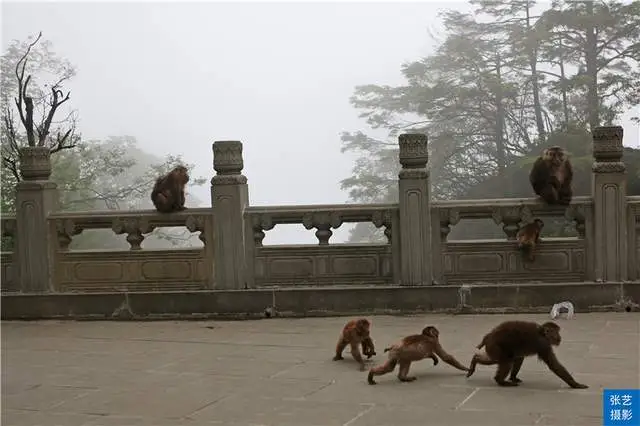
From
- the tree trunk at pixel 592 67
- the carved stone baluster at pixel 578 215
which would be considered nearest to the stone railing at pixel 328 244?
the carved stone baluster at pixel 578 215

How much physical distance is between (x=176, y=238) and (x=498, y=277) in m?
11.2

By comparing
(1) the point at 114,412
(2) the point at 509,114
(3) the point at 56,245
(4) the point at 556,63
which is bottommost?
(1) the point at 114,412

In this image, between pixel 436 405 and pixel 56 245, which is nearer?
pixel 436 405

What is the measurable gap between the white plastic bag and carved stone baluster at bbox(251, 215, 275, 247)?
9.72 feet

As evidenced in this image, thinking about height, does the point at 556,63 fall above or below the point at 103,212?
above

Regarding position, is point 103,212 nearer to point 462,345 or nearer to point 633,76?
point 462,345

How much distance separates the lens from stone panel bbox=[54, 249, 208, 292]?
8102mm

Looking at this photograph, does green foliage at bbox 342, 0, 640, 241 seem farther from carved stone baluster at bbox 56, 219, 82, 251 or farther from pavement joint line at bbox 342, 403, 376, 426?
pavement joint line at bbox 342, 403, 376, 426

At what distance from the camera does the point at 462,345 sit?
238 inches

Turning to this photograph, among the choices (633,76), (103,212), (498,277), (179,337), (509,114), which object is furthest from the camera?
(509,114)

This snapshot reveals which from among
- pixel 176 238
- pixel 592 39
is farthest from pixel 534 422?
pixel 592 39

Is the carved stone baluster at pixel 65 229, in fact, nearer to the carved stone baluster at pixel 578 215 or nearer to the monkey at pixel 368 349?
the monkey at pixel 368 349

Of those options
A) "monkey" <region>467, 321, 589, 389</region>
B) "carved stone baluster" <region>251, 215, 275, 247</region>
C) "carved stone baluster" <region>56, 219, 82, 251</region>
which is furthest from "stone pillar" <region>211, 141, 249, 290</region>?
"monkey" <region>467, 321, 589, 389</region>

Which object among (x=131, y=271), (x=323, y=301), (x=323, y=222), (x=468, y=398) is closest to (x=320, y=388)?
(x=468, y=398)
